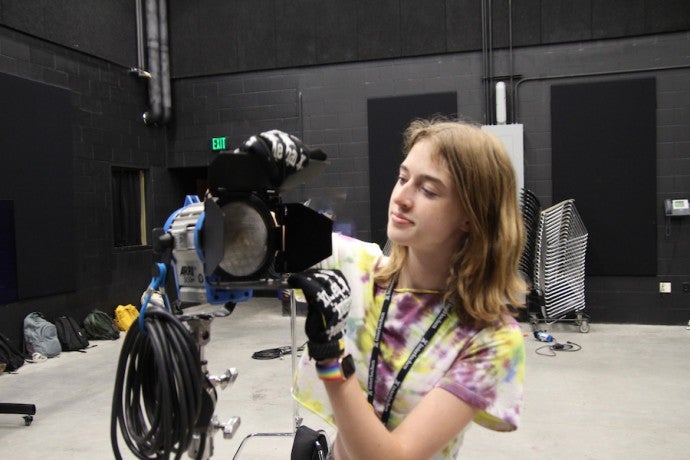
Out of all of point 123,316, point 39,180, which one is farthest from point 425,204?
point 123,316

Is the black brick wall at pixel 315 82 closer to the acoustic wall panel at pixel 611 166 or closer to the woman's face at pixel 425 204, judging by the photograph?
the acoustic wall panel at pixel 611 166

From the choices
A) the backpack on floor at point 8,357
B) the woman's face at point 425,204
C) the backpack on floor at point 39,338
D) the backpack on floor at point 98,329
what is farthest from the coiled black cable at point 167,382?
the backpack on floor at point 98,329

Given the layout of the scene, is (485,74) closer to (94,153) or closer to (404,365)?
(94,153)

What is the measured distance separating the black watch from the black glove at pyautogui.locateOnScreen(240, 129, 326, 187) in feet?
1.09

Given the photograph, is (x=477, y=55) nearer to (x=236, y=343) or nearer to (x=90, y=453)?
(x=236, y=343)

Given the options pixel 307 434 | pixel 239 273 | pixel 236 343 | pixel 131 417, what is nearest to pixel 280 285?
pixel 239 273

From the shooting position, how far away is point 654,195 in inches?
230

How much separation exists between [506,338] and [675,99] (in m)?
5.91

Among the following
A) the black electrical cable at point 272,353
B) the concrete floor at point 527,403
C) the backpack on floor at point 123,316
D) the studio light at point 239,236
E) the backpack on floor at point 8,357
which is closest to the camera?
the studio light at point 239,236

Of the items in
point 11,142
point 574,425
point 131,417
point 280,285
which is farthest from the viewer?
point 11,142

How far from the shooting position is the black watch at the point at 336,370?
90 cm

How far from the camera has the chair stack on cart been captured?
5422 millimetres

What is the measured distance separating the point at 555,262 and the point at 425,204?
4.82 meters

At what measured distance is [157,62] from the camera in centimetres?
709
